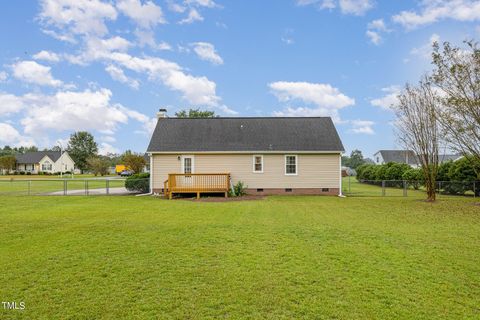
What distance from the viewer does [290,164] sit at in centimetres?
1934

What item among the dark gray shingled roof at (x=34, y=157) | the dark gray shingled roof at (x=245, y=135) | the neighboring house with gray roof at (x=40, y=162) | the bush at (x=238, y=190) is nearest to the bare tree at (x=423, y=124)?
the dark gray shingled roof at (x=245, y=135)

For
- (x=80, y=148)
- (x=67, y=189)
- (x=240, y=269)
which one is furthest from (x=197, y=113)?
(x=240, y=269)

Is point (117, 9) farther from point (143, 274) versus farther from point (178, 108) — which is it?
point (178, 108)

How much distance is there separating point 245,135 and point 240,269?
51.3 feet

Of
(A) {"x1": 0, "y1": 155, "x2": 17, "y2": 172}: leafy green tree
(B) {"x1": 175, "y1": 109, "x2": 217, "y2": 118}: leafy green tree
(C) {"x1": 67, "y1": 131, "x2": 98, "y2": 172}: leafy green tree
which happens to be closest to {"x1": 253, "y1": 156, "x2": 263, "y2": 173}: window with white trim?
(B) {"x1": 175, "y1": 109, "x2": 217, "y2": 118}: leafy green tree

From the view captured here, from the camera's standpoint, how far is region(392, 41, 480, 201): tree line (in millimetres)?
14031

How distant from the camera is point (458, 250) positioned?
20.8 ft

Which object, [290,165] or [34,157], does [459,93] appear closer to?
[290,165]

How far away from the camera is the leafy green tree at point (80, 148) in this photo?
253 ft

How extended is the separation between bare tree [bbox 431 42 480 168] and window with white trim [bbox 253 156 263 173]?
9.32 m

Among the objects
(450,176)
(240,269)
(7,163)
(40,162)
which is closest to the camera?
(240,269)

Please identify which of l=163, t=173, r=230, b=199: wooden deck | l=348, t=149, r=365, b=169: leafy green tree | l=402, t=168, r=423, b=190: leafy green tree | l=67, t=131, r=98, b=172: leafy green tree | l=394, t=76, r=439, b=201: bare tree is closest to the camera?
l=394, t=76, r=439, b=201: bare tree

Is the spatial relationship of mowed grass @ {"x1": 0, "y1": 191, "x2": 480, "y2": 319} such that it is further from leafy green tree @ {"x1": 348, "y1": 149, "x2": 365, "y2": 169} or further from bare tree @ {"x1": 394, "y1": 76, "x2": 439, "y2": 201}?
leafy green tree @ {"x1": 348, "y1": 149, "x2": 365, "y2": 169}

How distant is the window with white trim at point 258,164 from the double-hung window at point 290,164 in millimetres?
1491
